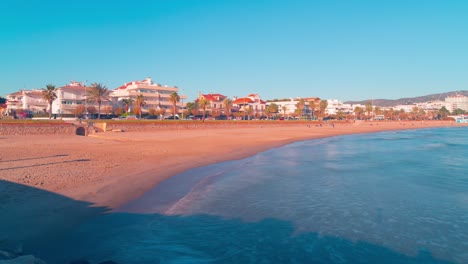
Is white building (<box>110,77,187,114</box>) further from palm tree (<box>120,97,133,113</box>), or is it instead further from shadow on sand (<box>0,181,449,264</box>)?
shadow on sand (<box>0,181,449,264</box>)

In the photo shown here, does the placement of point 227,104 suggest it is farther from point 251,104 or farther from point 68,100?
point 68,100

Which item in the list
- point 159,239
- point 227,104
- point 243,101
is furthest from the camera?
point 243,101

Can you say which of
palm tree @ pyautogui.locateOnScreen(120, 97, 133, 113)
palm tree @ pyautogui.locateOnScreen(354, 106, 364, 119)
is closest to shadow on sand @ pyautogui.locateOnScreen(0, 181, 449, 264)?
palm tree @ pyautogui.locateOnScreen(120, 97, 133, 113)

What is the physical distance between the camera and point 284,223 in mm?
9391

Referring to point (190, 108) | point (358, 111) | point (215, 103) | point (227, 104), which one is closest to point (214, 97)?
point (215, 103)

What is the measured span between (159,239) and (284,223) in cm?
353

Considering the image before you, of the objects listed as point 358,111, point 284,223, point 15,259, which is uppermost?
point 358,111

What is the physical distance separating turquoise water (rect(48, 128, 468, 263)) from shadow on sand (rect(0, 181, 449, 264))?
24 millimetres

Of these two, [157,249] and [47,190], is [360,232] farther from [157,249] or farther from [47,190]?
[47,190]

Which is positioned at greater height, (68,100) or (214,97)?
(214,97)

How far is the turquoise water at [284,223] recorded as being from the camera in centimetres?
737

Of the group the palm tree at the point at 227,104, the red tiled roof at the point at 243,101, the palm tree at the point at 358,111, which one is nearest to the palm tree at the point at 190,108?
the palm tree at the point at 227,104

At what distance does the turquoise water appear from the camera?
737 cm

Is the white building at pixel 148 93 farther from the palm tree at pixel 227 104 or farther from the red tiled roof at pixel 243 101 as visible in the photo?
the red tiled roof at pixel 243 101
